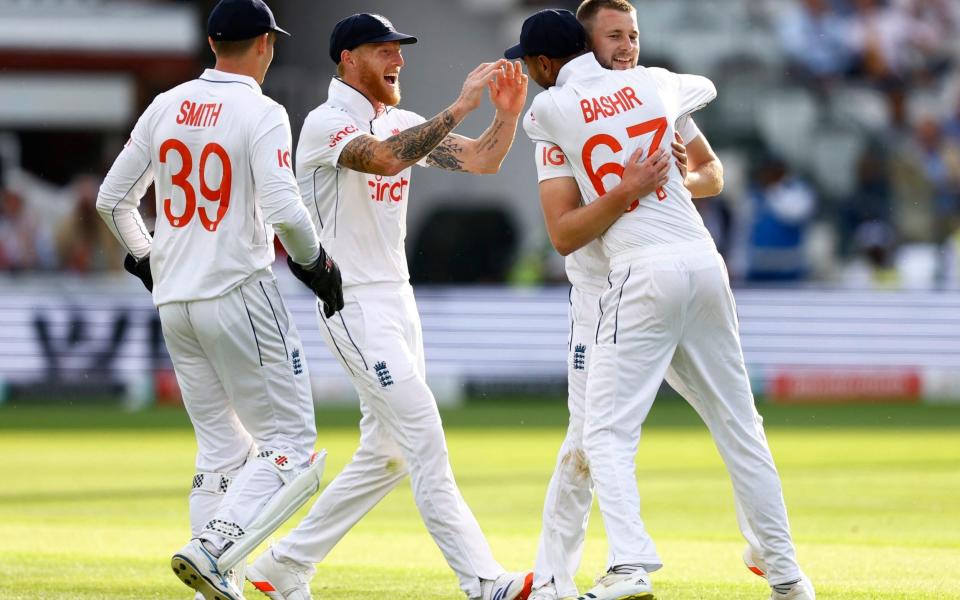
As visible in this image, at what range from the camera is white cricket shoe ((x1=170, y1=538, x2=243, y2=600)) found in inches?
231

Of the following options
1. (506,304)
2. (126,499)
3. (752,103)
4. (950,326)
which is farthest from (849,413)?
(126,499)

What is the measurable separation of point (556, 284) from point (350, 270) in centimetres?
1362

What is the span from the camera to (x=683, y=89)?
640cm

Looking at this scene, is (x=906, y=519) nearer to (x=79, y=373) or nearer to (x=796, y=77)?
(x=79, y=373)

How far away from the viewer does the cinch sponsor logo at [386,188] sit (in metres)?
6.75

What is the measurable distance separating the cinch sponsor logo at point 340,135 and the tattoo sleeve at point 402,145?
10 cm

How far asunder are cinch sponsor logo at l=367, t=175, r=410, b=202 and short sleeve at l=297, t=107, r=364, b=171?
0.20 metres

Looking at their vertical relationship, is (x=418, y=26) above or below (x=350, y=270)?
above

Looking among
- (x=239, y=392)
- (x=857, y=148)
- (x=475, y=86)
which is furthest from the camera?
(x=857, y=148)

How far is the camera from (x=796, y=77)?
24344 millimetres

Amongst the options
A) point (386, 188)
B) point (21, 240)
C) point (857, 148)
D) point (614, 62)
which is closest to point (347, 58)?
point (386, 188)

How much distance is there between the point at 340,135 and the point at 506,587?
1989 mm

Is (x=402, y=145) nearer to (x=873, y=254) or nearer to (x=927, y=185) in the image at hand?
(x=873, y=254)

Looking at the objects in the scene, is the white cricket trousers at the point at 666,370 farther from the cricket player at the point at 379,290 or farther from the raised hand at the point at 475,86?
the raised hand at the point at 475,86
